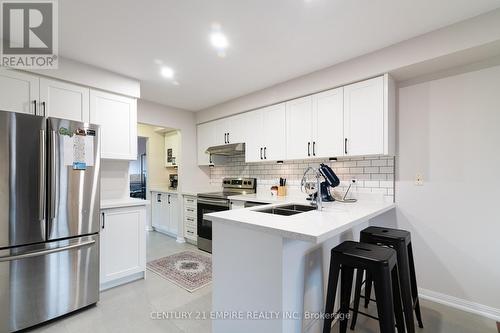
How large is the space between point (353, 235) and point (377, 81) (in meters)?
1.63

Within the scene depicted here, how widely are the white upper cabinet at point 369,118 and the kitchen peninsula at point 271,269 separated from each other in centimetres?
98

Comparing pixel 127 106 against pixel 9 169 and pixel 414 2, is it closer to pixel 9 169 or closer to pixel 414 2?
pixel 9 169

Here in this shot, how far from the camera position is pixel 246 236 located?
1.55 m

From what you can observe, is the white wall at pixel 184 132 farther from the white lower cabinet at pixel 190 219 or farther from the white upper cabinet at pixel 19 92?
the white upper cabinet at pixel 19 92

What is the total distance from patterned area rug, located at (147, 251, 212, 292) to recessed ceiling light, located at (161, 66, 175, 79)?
102 inches

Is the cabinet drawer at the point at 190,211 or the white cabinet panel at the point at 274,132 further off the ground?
the white cabinet panel at the point at 274,132

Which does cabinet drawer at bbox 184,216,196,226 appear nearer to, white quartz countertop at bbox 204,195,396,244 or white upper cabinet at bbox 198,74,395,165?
white upper cabinet at bbox 198,74,395,165

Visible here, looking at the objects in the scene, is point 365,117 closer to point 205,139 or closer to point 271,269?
point 271,269

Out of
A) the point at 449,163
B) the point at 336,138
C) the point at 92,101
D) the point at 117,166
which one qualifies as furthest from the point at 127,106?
the point at 449,163

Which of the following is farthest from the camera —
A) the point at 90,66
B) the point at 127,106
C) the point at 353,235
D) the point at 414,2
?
the point at 127,106

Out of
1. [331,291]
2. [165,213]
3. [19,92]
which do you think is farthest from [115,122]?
[331,291]

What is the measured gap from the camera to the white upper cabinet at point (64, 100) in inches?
95.5

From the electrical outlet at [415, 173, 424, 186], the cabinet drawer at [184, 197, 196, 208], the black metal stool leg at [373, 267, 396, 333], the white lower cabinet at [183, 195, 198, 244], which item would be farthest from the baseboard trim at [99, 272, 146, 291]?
the electrical outlet at [415, 173, 424, 186]

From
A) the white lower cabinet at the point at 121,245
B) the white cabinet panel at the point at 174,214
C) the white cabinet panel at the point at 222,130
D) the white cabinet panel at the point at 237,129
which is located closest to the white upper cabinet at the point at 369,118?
the white cabinet panel at the point at 237,129
